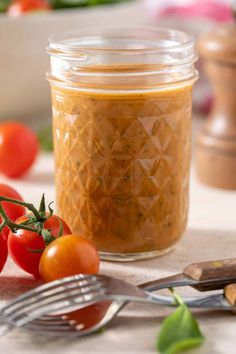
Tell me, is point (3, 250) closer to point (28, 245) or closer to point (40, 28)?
point (28, 245)

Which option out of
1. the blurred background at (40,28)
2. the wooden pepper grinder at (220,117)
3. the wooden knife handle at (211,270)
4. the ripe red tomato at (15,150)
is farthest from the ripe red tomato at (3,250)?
the blurred background at (40,28)

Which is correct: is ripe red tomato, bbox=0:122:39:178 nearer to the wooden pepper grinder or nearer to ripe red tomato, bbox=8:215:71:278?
the wooden pepper grinder

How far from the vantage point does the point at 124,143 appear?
169cm

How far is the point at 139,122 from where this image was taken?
66.1 inches

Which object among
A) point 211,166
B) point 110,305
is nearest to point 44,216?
point 110,305

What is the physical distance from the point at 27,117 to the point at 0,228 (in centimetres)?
141

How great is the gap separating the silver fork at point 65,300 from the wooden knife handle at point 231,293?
12 cm

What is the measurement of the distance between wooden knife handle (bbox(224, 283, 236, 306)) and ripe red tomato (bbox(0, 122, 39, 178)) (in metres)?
1.08

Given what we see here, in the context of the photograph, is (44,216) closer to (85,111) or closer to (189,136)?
(85,111)

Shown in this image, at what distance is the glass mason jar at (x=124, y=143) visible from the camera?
5.48ft

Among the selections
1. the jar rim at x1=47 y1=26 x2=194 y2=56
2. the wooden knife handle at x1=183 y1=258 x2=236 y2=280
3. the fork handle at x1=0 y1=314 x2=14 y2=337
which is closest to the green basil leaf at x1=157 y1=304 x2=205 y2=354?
the wooden knife handle at x1=183 y1=258 x2=236 y2=280

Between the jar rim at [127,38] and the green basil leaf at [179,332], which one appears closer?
the green basil leaf at [179,332]

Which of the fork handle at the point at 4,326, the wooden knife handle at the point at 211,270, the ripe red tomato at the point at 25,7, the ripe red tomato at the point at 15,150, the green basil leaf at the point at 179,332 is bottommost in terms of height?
Answer: the ripe red tomato at the point at 15,150

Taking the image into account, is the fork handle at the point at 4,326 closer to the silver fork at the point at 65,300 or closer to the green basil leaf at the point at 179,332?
the silver fork at the point at 65,300
